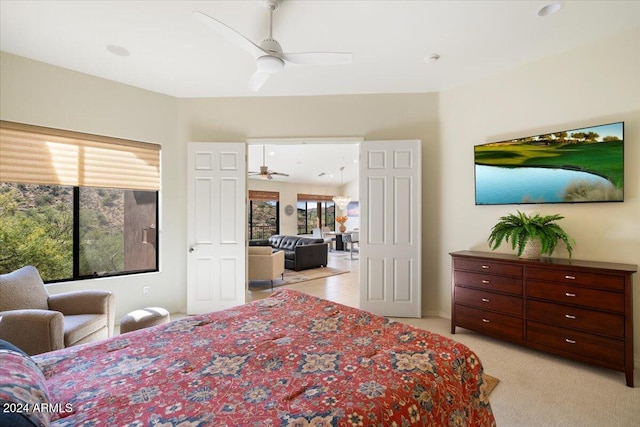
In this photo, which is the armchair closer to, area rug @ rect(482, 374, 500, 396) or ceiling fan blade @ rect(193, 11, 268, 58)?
ceiling fan blade @ rect(193, 11, 268, 58)

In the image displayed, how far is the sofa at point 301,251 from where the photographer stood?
7.12 m

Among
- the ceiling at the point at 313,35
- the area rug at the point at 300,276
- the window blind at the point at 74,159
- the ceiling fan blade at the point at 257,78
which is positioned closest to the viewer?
the ceiling at the point at 313,35

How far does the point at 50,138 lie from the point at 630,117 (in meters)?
5.66

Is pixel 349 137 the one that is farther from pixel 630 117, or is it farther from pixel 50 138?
pixel 50 138

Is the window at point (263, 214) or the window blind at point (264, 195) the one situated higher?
the window blind at point (264, 195)

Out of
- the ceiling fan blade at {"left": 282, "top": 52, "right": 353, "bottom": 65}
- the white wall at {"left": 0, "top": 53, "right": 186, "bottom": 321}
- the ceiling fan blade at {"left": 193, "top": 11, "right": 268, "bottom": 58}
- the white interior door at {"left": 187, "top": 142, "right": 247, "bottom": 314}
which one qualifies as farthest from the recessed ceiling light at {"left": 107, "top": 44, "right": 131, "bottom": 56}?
the ceiling fan blade at {"left": 282, "top": 52, "right": 353, "bottom": 65}

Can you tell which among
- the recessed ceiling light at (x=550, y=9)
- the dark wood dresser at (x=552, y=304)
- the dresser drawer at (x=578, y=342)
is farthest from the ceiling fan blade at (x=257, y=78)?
the dresser drawer at (x=578, y=342)

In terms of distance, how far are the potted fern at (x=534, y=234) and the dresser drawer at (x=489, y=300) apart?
0.45 metres

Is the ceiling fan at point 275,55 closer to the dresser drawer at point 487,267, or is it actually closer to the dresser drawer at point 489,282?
the dresser drawer at point 487,267

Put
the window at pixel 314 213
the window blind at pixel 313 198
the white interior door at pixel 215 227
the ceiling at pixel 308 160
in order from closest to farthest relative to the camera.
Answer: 1. the white interior door at pixel 215 227
2. the ceiling at pixel 308 160
3. the window blind at pixel 313 198
4. the window at pixel 314 213

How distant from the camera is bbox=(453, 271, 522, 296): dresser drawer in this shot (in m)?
2.79

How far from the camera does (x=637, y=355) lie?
2.54m

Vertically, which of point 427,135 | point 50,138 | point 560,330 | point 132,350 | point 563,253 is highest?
point 427,135

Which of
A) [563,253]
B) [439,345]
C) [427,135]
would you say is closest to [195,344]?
[439,345]
